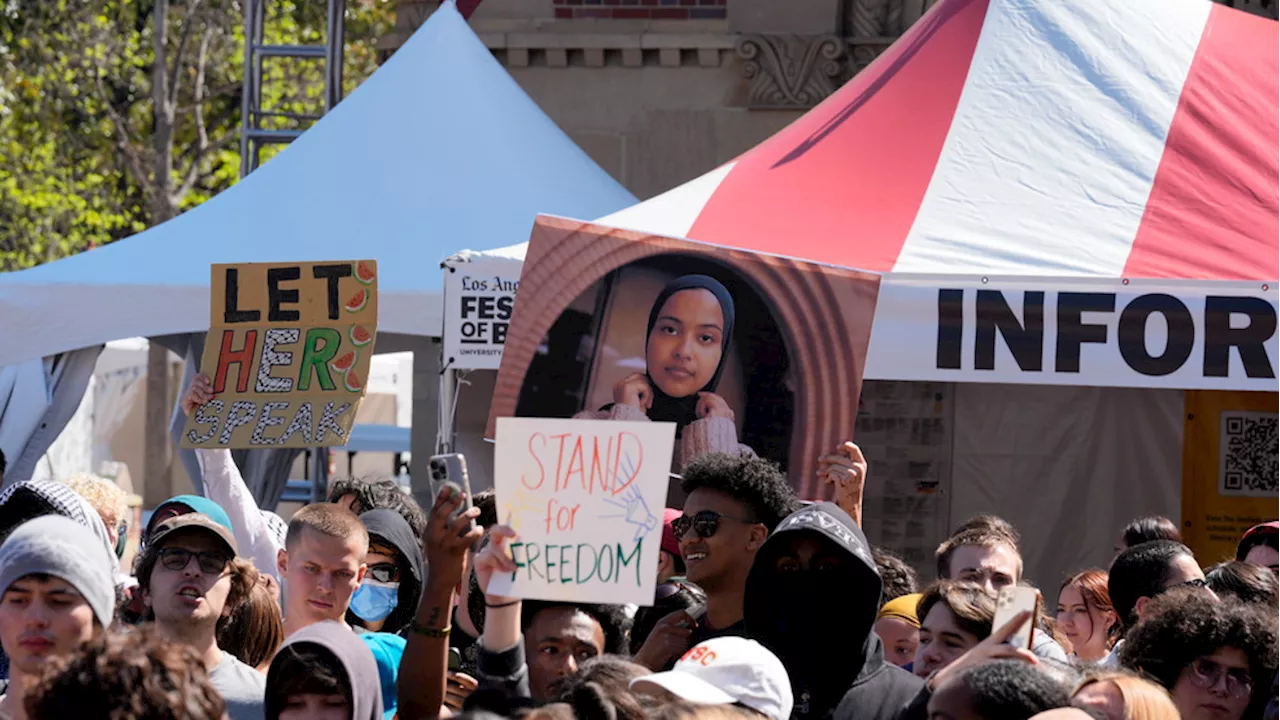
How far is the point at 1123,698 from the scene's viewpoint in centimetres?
311

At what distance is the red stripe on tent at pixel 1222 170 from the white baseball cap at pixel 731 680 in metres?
3.60

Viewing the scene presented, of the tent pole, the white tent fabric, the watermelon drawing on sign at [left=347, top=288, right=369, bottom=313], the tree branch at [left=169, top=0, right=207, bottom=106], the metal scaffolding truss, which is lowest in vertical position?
the tent pole

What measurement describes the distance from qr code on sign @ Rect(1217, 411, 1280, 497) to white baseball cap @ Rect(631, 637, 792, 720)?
672 cm

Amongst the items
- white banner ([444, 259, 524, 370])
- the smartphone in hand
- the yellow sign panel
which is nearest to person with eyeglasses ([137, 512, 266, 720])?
the smartphone in hand

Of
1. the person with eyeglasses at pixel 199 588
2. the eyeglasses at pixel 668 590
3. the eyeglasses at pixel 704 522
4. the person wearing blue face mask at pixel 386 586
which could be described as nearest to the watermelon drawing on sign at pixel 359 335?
the person wearing blue face mask at pixel 386 586

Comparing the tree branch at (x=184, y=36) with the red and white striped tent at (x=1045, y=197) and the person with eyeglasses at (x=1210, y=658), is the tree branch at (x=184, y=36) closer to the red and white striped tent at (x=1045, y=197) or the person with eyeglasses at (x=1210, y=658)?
the red and white striped tent at (x=1045, y=197)

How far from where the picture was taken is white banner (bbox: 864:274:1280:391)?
5.93 m

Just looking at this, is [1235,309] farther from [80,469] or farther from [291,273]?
[80,469]

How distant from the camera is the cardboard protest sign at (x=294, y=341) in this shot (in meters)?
6.07

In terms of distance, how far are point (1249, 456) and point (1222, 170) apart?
286cm

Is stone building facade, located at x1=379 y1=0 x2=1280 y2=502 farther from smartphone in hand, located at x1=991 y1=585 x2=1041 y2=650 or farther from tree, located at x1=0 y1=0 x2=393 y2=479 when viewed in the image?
smartphone in hand, located at x1=991 y1=585 x2=1041 y2=650

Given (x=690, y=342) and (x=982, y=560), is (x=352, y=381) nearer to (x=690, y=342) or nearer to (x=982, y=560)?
(x=690, y=342)

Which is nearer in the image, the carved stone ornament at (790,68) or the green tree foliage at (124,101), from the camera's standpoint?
the carved stone ornament at (790,68)

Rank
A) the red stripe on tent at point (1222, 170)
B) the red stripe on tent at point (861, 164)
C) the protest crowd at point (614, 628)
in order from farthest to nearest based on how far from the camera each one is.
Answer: the red stripe on tent at point (861, 164) < the red stripe on tent at point (1222, 170) < the protest crowd at point (614, 628)
